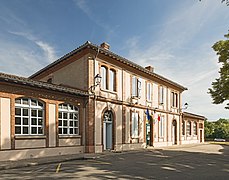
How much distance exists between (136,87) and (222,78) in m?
7.49

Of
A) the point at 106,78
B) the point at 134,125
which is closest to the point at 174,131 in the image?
the point at 134,125

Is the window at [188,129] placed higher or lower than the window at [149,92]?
lower

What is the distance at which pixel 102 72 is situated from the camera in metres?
19.3

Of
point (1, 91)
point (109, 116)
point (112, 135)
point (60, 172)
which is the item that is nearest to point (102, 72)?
point (109, 116)

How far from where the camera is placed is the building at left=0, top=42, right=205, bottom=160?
13766 millimetres

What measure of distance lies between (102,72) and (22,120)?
24.6 feet

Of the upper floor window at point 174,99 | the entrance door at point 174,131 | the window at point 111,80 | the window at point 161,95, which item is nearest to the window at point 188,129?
the entrance door at point 174,131

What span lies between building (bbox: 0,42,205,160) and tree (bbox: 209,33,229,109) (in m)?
6.53

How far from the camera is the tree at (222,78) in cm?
1909

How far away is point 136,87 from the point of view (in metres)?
23.2

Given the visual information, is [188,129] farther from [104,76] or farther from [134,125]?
[104,76]

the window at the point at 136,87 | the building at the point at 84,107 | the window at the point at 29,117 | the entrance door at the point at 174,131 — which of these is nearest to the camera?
the building at the point at 84,107

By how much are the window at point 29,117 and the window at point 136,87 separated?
9915 mm

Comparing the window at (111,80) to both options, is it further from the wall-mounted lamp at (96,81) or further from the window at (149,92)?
the window at (149,92)
